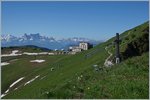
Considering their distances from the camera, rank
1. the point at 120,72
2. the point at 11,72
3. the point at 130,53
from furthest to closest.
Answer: the point at 11,72
the point at 130,53
the point at 120,72

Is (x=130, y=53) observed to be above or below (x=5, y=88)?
above

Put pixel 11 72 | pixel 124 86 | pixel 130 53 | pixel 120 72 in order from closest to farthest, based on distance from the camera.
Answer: pixel 124 86, pixel 120 72, pixel 130 53, pixel 11 72

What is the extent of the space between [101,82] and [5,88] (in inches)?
2451

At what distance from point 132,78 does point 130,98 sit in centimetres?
277

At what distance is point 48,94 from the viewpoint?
17391 millimetres

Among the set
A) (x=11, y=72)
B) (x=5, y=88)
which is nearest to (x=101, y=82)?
(x=5, y=88)

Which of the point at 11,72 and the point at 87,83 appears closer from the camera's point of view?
the point at 87,83

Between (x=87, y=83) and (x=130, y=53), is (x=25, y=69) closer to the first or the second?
(x=130, y=53)

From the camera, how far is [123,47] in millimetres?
39250

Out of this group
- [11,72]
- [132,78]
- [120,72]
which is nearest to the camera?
[132,78]

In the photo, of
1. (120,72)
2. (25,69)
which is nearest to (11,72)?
(25,69)

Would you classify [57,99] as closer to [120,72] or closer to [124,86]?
[124,86]

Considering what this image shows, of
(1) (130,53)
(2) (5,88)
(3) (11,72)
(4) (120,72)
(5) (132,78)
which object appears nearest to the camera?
(5) (132,78)

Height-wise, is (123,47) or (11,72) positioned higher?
(123,47)
